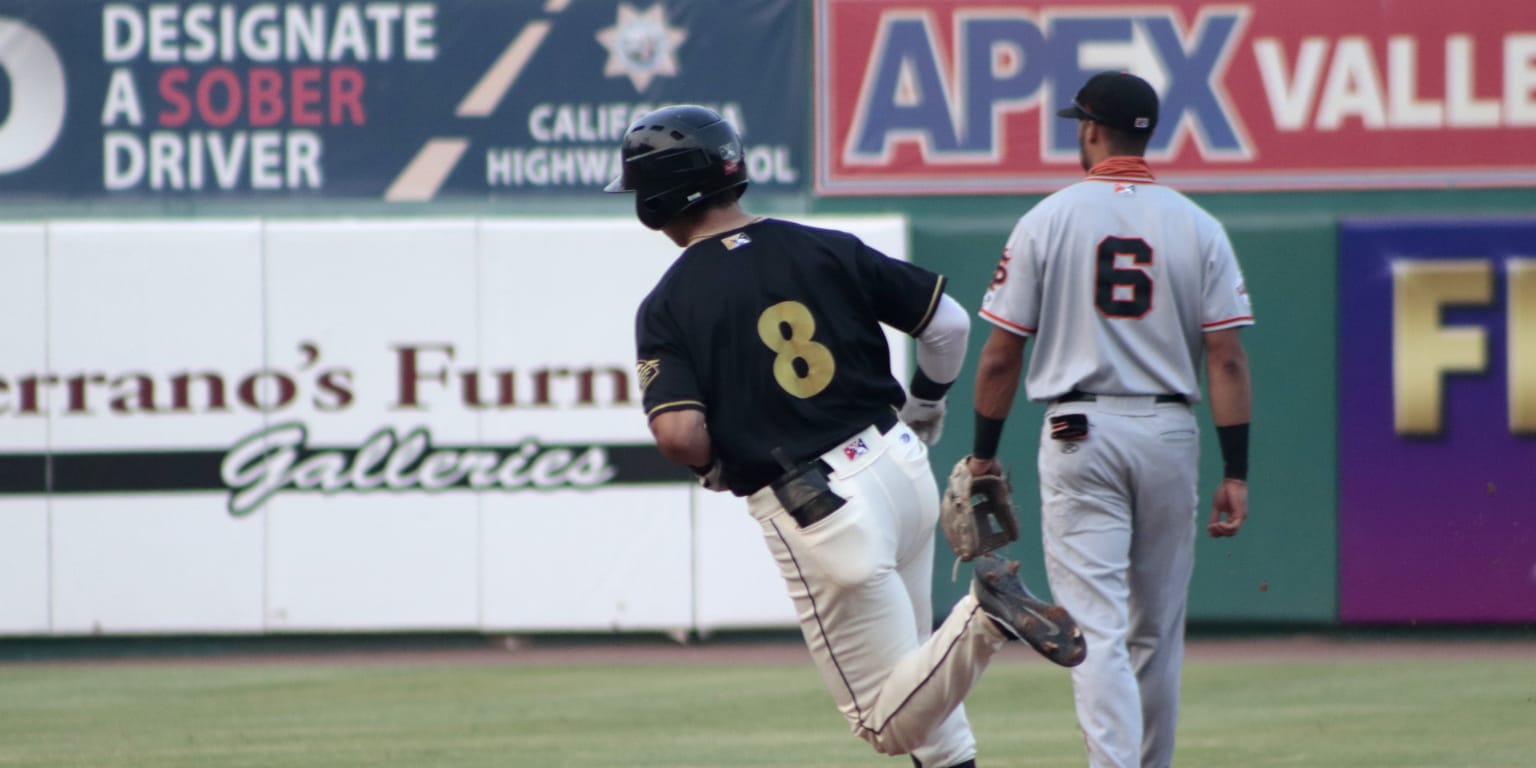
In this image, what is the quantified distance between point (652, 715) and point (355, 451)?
300 cm

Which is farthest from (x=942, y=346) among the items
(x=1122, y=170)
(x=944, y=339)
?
(x=1122, y=170)

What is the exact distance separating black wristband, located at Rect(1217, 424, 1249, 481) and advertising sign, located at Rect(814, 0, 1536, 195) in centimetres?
520

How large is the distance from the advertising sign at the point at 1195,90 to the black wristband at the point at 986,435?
5327mm


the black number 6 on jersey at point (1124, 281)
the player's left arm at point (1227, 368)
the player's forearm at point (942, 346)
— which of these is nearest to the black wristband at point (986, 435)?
the player's forearm at point (942, 346)

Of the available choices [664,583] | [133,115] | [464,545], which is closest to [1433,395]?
[664,583]

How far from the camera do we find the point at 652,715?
7.61 metres

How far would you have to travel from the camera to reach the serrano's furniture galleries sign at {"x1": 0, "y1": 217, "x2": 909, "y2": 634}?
32.4 ft

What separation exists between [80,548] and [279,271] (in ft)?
5.72

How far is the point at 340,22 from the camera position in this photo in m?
10.2

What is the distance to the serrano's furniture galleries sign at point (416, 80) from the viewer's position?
33.5 feet

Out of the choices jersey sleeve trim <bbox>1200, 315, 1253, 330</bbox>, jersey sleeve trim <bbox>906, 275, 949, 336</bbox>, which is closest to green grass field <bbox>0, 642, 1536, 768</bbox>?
jersey sleeve trim <bbox>1200, 315, 1253, 330</bbox>

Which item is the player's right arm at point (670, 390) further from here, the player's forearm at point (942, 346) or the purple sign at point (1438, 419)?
the purple sign at point (1438, 419)

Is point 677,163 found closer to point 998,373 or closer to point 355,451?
point 998,373

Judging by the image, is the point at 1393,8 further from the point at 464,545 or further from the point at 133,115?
the point at 133,115
